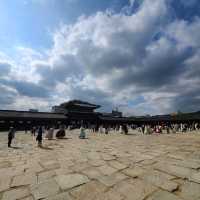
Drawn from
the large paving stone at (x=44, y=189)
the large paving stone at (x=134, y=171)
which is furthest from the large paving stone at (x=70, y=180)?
the large paving stone at (x=134, y=171)

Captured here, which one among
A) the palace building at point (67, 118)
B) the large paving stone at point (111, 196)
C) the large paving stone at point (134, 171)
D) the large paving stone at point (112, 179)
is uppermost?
the palace building at point (67, 118)

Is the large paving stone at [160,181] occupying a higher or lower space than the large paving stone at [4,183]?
higher

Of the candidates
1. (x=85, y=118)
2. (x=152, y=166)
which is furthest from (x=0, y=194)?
(x=85, y=118)

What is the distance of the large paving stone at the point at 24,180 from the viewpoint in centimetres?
380

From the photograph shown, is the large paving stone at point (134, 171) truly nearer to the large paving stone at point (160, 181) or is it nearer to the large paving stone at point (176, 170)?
the large paving stone at point (160, 181)

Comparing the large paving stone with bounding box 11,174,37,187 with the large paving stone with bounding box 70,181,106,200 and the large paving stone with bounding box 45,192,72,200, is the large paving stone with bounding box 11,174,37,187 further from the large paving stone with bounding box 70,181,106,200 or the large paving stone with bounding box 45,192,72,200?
the large paving stone with bounding box 70,181,106,200

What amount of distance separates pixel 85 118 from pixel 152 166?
132 ft

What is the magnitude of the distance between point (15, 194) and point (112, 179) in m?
2.24

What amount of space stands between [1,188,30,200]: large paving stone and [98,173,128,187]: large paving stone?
1744mm

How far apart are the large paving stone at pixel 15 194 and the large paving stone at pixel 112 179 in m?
1.74

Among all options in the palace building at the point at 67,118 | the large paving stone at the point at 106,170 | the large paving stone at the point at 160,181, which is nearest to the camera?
the large paving stone at the point at 160,181

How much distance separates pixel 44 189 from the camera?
342cm

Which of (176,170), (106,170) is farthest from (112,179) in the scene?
(176,170)

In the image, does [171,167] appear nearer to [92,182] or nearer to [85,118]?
[92,182]
